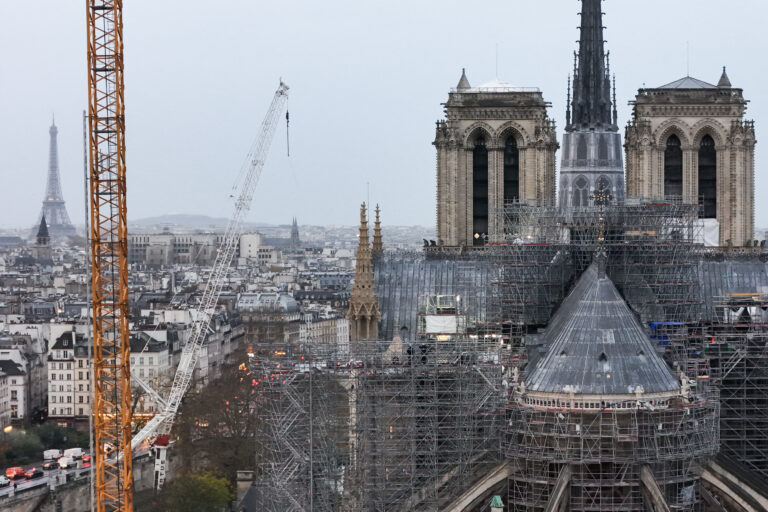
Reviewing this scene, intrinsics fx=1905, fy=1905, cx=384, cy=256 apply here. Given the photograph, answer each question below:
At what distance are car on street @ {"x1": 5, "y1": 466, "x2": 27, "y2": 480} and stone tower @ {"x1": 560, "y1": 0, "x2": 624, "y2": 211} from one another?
104 feet

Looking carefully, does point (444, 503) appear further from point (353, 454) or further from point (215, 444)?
point (215, 444)

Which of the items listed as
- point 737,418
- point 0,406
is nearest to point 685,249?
point 737,418

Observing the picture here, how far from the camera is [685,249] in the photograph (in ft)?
256

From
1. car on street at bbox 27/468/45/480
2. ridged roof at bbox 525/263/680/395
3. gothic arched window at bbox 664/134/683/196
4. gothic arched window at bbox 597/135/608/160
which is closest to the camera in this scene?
ridged roof at bbox 525/263/680/395

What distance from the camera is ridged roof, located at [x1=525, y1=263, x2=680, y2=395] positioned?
6738 centimetres

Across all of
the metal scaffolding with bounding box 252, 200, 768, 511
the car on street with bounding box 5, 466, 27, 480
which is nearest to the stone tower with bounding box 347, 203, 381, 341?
the metal scaffolding with bounding box 252, 200, 768, 511

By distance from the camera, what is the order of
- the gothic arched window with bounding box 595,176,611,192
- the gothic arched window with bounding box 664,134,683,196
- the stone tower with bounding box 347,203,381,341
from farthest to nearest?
the gothic arched window with bounding box 664,134,683,196, the gothic arched window with bounding box 595,176,611,192, the stone tower with bounding box 347,203,381,341

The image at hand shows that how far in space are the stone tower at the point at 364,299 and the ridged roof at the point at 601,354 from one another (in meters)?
12.1

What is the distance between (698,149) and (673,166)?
143cm

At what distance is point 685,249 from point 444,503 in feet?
53.3

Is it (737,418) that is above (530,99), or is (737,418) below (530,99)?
below

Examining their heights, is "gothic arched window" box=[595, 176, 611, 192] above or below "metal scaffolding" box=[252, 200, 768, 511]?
above

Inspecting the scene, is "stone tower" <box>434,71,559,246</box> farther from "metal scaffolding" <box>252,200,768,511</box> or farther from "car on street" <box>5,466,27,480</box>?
"car on street" <box>5,466,27,480</box>

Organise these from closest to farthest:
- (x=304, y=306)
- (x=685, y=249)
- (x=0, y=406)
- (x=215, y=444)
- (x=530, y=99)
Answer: (x=685, y=249)
(x=530, y=99)
(x=215, y=444)
(x=0, y=406)
(x=304, y=306)
